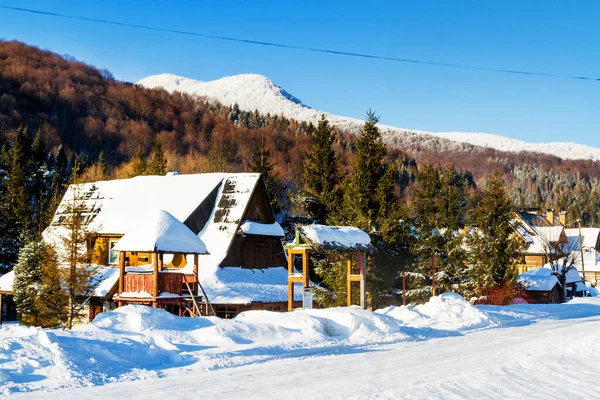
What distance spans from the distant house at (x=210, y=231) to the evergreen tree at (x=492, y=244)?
10.6 m

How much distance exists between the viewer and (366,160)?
3278cm

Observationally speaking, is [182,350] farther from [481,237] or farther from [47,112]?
[47,112]

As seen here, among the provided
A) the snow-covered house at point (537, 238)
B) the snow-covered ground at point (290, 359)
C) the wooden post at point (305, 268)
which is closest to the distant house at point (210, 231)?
the wooden post at point (305, 268)

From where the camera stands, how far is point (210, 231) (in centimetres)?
3409

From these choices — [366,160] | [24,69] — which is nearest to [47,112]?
[24,69]

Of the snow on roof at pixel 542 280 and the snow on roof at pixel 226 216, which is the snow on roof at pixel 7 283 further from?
the snow on roof at pixel 542 280

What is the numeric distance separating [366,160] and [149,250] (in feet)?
42.0

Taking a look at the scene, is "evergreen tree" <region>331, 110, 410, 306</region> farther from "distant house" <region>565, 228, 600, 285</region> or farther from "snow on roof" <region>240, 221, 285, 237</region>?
"distant house" <region>565, 228, 600, 285</region>

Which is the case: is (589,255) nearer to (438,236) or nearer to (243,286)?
(438,236)

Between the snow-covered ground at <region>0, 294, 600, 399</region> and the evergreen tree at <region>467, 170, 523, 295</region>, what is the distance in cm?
1528

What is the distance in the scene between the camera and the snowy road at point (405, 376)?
10070mm

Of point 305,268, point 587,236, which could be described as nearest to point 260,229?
point 305,268

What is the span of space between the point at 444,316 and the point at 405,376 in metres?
10.2

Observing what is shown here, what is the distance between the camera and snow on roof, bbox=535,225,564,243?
64.6m
